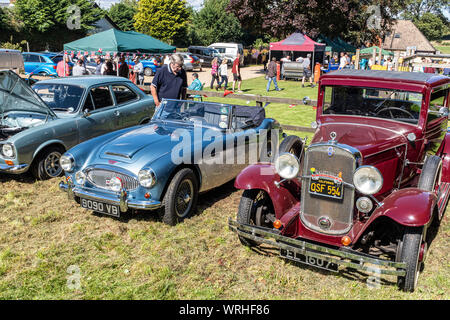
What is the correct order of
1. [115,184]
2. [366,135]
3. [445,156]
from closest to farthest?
[366,135], [115,184], [445,156]

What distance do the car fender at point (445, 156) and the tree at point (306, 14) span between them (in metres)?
25.2

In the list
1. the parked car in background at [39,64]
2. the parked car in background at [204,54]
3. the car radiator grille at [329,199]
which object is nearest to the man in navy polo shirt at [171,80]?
the car radiator grille at [329,199]

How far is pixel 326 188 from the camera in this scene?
156 inches

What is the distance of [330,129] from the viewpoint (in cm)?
484

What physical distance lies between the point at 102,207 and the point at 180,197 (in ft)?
3.30

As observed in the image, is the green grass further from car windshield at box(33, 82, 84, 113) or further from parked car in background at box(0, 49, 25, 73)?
parked car in background at box(0, 49, 25, 73)

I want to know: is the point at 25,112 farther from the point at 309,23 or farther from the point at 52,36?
the point at 52,36

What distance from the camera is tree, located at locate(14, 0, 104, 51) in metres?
37.7

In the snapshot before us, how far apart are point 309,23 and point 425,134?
27290mm

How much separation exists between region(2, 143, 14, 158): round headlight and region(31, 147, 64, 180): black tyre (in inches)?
17.0

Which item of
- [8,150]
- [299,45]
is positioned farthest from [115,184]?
[299,45]

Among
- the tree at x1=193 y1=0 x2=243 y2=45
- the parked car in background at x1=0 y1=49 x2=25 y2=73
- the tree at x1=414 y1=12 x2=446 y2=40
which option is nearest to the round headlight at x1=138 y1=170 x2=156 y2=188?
the parked car in background at x1=0 y1=49 x2=25 y2=73

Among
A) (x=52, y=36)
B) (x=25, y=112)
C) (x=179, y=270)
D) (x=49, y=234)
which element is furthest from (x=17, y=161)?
(x=52, y=36)

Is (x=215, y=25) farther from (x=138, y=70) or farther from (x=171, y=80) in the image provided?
(x=171, y=80)
